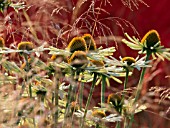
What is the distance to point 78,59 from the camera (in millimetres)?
1700

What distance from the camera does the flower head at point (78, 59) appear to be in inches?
66.4

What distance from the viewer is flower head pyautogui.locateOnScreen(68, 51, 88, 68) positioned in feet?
5.54

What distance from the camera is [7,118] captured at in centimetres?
177

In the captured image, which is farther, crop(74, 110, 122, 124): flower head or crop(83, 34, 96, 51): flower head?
crop(83, 34, 96, 51): flower head

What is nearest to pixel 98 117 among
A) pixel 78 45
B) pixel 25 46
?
pixel 78 45

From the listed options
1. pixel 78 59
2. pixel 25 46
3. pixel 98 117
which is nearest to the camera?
pixel 78 59

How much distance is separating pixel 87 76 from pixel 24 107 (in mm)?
218

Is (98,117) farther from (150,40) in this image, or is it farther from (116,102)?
(150,40)

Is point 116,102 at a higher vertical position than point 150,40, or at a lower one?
lower

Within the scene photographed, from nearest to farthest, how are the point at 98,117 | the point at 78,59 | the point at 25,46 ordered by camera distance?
the point at 78,59
the point at 98,117
the point at 25,46

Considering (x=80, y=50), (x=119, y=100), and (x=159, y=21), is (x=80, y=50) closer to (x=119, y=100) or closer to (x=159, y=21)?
(x=119, y=100)

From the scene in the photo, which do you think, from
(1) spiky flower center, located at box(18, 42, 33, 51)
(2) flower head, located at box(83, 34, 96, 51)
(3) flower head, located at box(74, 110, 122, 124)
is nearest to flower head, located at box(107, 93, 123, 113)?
(3) flower head, located at box(74, 110, 122, 124)

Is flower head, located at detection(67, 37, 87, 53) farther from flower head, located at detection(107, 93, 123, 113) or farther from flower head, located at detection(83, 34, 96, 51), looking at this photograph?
flower head, located at detection(107, 93, 123, 113)

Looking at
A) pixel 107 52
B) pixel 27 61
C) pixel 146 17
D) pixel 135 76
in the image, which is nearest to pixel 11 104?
pixel 27 61
